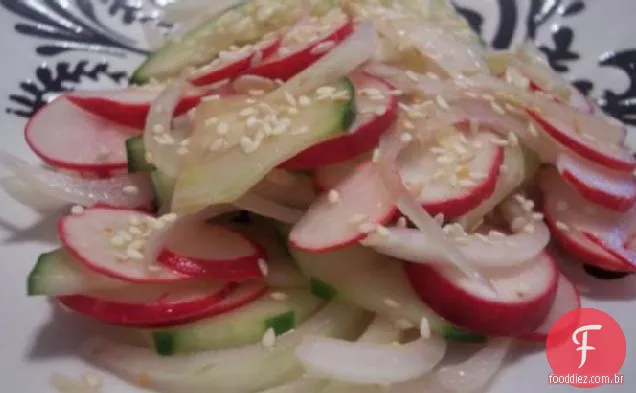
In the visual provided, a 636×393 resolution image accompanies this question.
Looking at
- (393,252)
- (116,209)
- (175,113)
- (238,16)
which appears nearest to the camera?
(393,252)

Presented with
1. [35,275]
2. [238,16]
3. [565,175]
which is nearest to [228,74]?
[238,16]

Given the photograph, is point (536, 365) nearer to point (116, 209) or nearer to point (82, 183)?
point (116, 209)

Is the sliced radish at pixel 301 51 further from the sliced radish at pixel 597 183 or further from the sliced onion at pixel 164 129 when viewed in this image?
the sliced radish at pixel 597 183

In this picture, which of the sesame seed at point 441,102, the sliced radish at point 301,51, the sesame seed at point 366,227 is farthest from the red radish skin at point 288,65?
the sesame seed at point 366,227

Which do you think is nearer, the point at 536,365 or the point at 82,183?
the point at 536,365

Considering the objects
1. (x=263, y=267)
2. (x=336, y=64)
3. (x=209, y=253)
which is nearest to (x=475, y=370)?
(x=263, y=267)

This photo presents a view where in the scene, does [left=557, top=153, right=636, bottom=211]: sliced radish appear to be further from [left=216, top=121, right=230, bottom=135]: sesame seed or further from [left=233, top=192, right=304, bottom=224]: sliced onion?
[left=216, top=121, right=230, bottom=135]: sesame seed

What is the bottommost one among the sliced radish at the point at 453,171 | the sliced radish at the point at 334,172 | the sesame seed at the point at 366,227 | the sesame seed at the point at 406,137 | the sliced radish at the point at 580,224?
the sliced radish at the point at 580,224
